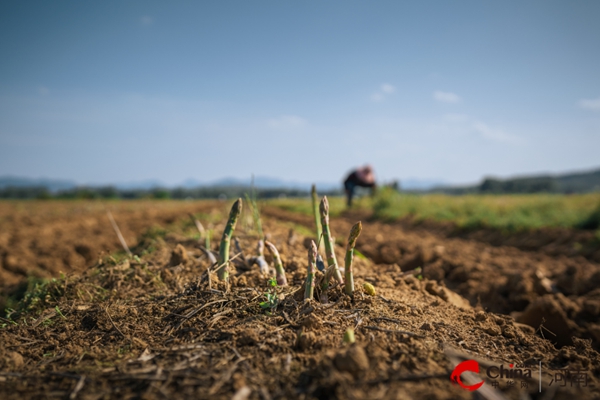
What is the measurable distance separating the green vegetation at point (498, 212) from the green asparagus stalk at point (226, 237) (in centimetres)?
814

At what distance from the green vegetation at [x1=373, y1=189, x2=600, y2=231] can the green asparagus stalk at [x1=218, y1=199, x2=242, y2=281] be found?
8.14 meters

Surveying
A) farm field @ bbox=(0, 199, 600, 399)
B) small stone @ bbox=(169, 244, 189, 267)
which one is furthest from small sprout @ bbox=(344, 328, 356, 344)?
small stone @ bbox=(169, 244, 189, 267)

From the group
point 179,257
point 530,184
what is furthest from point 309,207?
point 530,184

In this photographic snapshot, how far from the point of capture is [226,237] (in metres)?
2.47

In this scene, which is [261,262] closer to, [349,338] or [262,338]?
[262,338]

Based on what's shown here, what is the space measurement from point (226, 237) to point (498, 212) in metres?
10.5

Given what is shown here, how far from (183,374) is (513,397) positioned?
1257mm

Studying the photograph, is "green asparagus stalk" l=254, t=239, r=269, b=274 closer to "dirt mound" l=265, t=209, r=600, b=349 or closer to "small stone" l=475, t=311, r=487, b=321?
"dirt mound" l=265, t=209, r=600, b=349

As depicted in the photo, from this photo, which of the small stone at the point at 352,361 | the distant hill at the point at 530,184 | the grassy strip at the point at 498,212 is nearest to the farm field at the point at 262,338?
the small stone at the point at 352,361

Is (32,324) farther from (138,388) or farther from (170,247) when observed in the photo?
(170,247)

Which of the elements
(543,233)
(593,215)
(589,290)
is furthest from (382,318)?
(593,215)

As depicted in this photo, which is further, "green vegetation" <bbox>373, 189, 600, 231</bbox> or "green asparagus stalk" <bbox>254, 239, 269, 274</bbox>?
"green vegetation" <bbox>373, 189, 600, 231</bbox>

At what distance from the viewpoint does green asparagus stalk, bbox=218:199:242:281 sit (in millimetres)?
2430

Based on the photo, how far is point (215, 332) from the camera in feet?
6.22
